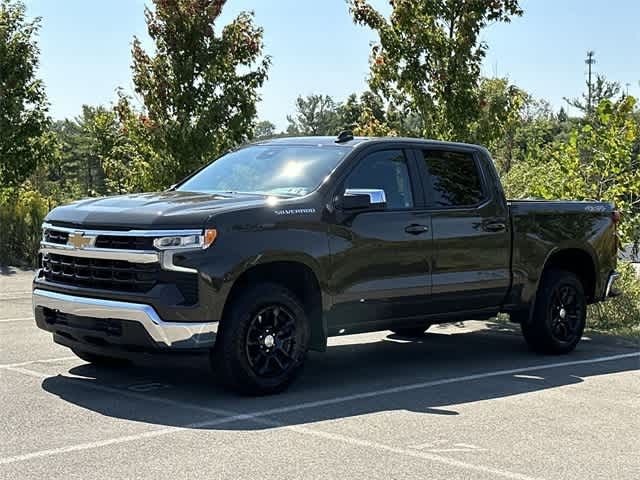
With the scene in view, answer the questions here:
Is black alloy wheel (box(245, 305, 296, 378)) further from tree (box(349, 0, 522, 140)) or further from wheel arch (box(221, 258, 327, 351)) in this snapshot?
tree (box(349, 0, 522, 140))

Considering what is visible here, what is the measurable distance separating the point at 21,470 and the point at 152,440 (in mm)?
932

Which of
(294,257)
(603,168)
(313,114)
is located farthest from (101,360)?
(313,114)

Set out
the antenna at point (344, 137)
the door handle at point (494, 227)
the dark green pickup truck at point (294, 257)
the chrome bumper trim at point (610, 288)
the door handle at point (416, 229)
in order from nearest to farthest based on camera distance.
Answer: the dark green pickup truck at point (294, 257)
the door handle at point (416, 229)
the antenna at point (344, 137)
the door handle at point (494, 227)
the chrome bumper trim at point (610, 288)

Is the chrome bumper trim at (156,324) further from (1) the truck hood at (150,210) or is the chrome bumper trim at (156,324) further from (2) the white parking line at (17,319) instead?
(2) the white parking line at (17,319)

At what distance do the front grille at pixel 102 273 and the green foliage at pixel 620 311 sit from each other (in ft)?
23.1

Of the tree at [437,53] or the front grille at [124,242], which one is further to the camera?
the tree at [437,53]

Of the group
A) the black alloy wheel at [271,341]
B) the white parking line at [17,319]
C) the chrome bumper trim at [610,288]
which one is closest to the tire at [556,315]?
the chrome bumper trim at [610,288]

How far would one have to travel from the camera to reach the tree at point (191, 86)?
1925 centimetres

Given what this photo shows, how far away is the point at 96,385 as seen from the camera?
782 centimetres

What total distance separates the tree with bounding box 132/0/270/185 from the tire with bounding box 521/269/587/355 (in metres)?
10.4

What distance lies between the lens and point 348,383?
830cm

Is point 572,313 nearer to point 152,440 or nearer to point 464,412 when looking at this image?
point 464,412

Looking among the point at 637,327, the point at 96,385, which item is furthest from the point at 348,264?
the point at 637,327

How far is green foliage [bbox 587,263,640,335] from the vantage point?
12.5 metres
